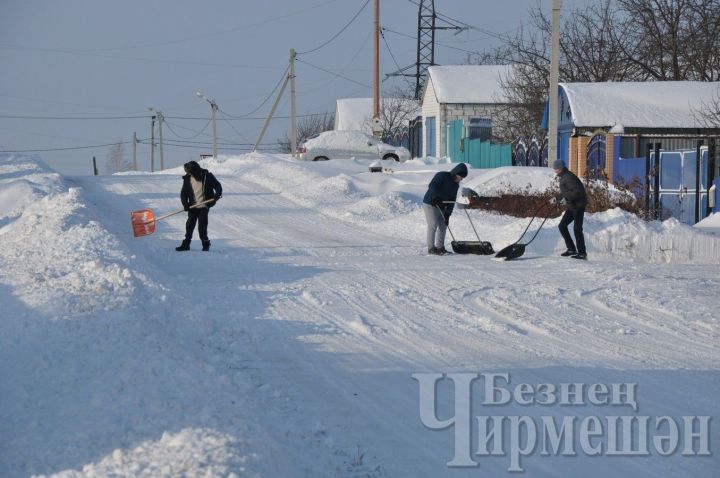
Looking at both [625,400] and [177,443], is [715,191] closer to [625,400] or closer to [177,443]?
[625,400]

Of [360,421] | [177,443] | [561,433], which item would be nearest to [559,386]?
[561,433]

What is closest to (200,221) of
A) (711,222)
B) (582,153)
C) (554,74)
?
(711,222)

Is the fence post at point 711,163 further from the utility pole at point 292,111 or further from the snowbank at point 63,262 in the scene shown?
the utility pole at point 292,111

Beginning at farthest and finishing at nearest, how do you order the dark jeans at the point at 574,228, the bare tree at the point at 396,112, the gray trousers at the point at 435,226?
the bare tree at the point at 396,112 → the gray trousers at the point at 435,226 → the dark jeans at the point at 574,228

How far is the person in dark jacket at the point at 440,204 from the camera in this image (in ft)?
51.8

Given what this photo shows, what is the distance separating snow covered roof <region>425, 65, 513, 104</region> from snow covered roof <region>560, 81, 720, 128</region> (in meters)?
17.1

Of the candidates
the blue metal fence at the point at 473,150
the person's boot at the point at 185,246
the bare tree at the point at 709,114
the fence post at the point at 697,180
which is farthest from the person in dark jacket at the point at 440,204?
the blue metal fence at the point at 473,150

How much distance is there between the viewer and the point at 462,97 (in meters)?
51.4

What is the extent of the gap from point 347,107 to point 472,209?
58403 millimetres

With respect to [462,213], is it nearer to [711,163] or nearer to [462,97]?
[711,163]

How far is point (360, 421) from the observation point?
647cm

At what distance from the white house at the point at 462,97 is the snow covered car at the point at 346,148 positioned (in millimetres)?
5384

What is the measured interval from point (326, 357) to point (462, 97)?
145 ft

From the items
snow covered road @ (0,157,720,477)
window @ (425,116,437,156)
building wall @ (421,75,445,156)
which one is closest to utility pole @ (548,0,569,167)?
snow covered road @ (0,157,720,477)
